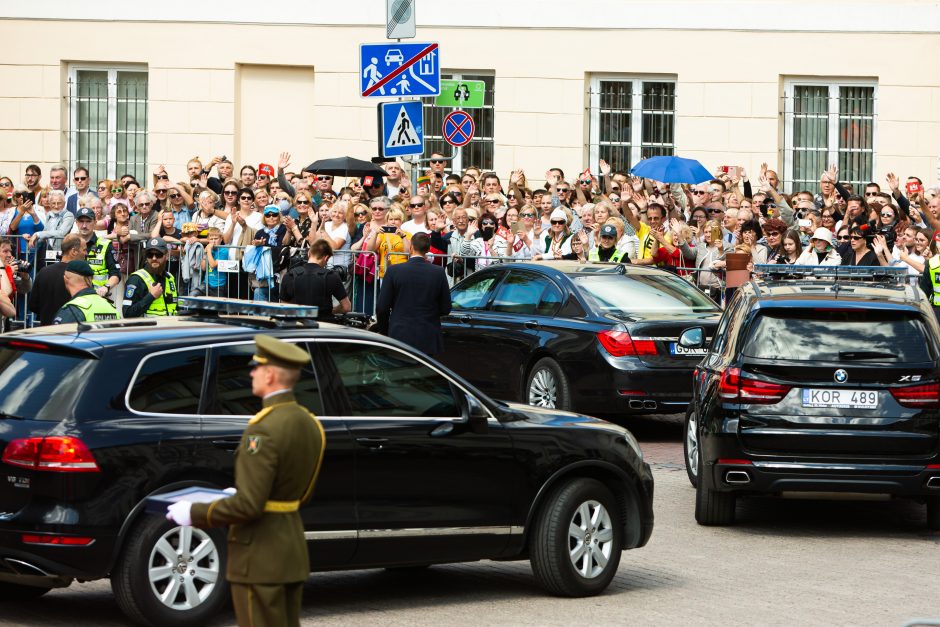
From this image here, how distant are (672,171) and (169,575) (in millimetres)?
14131

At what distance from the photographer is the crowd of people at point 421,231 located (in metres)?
17.8

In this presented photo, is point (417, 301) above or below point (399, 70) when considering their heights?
below

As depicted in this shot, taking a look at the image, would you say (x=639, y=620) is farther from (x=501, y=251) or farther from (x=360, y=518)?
(x=501, y=251)

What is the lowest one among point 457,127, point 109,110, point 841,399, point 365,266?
point 841,399

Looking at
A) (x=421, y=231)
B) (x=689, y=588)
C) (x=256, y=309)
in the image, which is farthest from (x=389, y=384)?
(x=421, y=231)

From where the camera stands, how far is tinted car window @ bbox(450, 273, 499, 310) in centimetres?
1697

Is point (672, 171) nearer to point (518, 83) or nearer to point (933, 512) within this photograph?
point (518, 83)

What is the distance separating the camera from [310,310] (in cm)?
859

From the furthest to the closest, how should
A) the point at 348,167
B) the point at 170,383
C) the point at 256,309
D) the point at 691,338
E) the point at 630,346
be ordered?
the point at 348,167, the point at 630,346, the point at 691,338, the point at 256,309, the point at 170,383

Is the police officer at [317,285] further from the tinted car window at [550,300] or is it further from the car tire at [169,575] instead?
the car tire at [169,575]

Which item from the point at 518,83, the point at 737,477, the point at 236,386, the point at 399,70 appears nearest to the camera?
the point at 236,386

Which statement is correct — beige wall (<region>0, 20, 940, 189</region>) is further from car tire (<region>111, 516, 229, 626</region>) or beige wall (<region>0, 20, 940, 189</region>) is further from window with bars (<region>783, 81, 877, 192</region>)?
car tire (<region>111, 516, 229, 626</region>)

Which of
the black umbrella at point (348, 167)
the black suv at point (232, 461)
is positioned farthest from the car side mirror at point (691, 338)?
the black umbrella at point (348, 167)

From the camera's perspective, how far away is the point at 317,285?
1500cm
